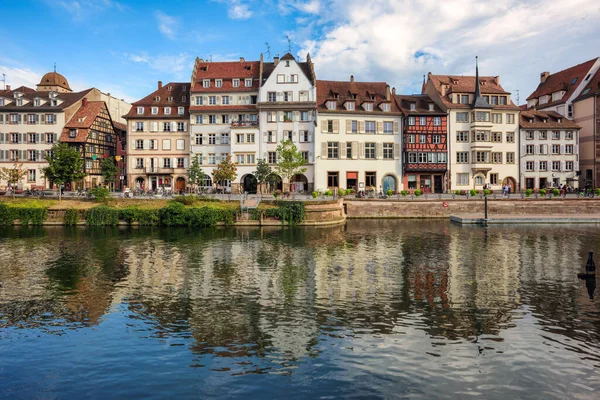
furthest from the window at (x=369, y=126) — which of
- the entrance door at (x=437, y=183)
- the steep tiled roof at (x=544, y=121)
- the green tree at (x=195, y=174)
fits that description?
the green tree at (x=195, y=174)

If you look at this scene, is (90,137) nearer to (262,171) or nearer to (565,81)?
(262,171)

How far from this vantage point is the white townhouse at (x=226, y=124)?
7000cm

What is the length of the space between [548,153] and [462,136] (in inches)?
595

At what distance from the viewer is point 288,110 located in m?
69.6

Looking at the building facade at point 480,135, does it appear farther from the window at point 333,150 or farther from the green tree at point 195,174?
the green tree at point 195,174

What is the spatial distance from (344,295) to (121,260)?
1766 cm

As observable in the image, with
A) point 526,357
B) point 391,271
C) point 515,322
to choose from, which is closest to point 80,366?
point 526,357

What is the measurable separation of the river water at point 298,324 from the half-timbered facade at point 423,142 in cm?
3641

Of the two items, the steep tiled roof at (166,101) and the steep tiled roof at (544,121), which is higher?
the steep tiled roof at (166,101)

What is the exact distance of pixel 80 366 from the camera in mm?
14297

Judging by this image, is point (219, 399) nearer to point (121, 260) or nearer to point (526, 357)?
point (526, 357)

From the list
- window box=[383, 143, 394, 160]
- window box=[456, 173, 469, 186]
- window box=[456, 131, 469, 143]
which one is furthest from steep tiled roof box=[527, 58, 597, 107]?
window box=[383, 143, 394, 160]

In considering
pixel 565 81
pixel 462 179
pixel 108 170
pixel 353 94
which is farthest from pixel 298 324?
pixel 565 81

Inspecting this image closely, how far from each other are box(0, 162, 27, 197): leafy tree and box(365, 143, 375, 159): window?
49.4 meters
